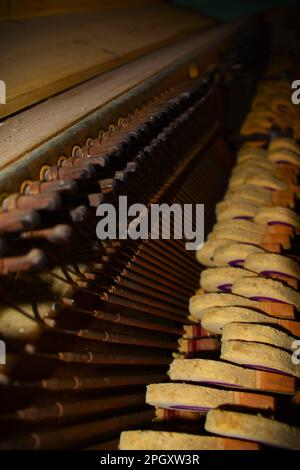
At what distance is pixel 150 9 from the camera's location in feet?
24.8

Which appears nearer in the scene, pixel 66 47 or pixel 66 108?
pixel 66 108

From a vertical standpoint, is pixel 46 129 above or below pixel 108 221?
above

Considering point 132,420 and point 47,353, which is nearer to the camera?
point 47,353

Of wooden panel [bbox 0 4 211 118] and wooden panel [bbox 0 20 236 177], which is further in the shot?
wooden panel [bbox 0 4 211 118]

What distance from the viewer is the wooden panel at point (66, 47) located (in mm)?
3113

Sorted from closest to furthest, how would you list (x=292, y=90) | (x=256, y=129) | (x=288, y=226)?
1. (x=288, y=226)
2. (x=256, y=129)
3. (x=292, y=90)

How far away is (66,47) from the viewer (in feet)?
A: 13.3

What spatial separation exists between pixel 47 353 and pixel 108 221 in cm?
103

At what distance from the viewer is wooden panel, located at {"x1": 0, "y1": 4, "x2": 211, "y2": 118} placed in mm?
3113

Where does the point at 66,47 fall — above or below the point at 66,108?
above

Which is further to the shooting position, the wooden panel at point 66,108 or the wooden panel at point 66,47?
the wooden panel at point 66,47
